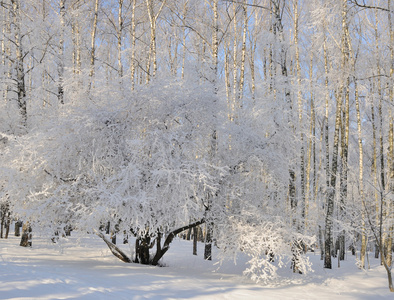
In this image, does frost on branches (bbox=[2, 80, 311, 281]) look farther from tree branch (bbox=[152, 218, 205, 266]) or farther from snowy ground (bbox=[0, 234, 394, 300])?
snowy ground (bbox=[0, 234, 394, 300])

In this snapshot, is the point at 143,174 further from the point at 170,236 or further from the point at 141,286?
the point at 141,286

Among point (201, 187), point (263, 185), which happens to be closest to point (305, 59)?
point (263, 185)

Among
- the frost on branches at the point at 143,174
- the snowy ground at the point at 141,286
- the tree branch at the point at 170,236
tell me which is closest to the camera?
the snowy ground at the point at 141,286

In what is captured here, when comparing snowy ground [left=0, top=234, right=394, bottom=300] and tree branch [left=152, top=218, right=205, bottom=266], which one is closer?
snowy ground [left=0, top=234, right=394, bottom=300]

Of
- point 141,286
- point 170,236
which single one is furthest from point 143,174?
point 141,286

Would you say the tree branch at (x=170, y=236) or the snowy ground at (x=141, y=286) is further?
the tree branch at (x=170, y=236)

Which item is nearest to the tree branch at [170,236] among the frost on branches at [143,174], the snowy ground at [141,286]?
the frost on branches at [143,174]

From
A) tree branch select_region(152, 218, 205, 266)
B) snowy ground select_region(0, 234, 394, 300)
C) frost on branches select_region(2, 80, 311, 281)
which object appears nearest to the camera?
snowy ground select_region(0, 234, 394, 300)

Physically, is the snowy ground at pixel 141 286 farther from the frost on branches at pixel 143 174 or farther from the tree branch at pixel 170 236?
the tree branch at pixel 170 236

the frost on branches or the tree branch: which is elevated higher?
the frost on branches

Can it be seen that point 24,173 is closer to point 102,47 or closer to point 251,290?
point 251,290

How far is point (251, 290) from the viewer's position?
6.70 m

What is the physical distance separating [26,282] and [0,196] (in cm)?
337

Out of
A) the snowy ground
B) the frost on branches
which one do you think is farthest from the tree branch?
the snowy ground
